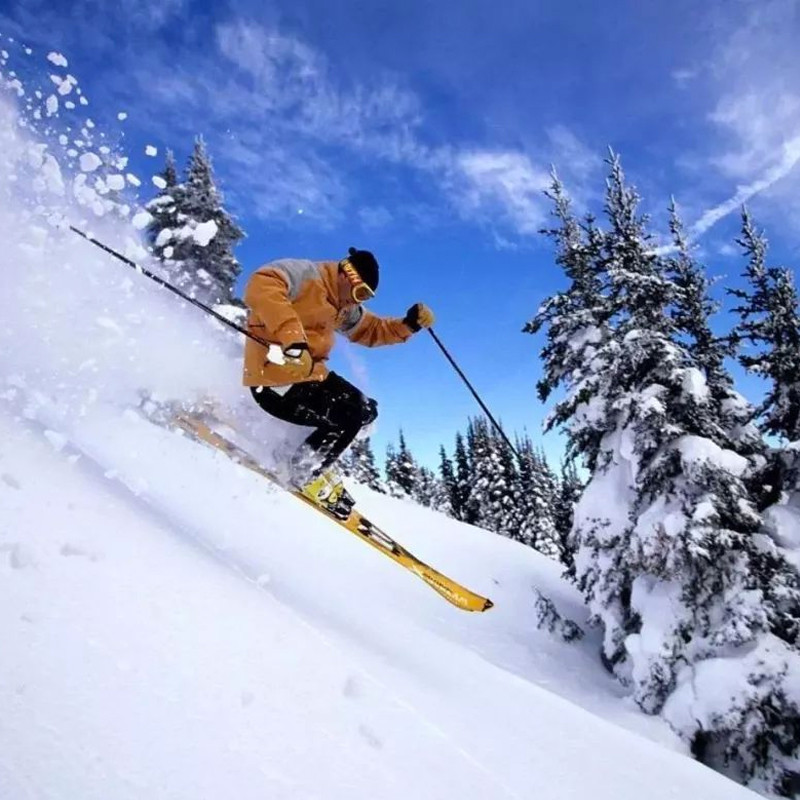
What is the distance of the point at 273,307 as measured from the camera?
594 cm

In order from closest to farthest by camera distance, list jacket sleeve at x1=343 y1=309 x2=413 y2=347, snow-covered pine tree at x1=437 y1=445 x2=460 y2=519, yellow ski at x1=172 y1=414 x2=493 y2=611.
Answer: yellow ski at x1=172 y1=414 x2=493 y2=611 < jacket sleeve at x1=343 y1=309 x2=413 y2=347 < snow-covered pine tree at x1=437 y1=445 x2=460 y2=519

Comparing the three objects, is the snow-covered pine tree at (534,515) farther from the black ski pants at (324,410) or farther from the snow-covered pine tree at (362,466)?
the black ski pants at (324,410)

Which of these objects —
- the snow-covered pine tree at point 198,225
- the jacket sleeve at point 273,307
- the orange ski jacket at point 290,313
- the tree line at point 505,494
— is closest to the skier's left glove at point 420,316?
the orange ski jacket at point 290,313

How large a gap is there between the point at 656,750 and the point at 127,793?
476cm

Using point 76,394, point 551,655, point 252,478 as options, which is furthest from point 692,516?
point 76,394

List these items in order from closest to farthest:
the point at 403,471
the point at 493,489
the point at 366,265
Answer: the point at 366,265 → the point at 493,489 → the point at 403,471

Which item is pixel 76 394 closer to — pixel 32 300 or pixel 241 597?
pixel 32 300

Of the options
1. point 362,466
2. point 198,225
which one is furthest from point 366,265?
point 362,466

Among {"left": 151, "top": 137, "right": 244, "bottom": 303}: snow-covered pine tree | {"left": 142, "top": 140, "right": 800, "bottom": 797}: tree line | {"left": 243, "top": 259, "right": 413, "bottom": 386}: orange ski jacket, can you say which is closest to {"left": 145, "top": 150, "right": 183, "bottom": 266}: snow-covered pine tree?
{"left": 151, "top": 137, "right": 244, "bottom": 303}: snow-covered pine tree

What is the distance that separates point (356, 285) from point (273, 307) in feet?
3.92

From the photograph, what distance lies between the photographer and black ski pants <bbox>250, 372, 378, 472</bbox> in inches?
264

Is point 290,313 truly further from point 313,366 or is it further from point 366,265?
point 366,265

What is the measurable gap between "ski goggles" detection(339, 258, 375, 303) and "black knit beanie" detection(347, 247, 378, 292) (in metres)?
0.05

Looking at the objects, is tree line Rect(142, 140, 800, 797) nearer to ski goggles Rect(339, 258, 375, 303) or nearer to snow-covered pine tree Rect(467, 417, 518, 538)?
ski goggles Rect(339, 258, 375, 303)
